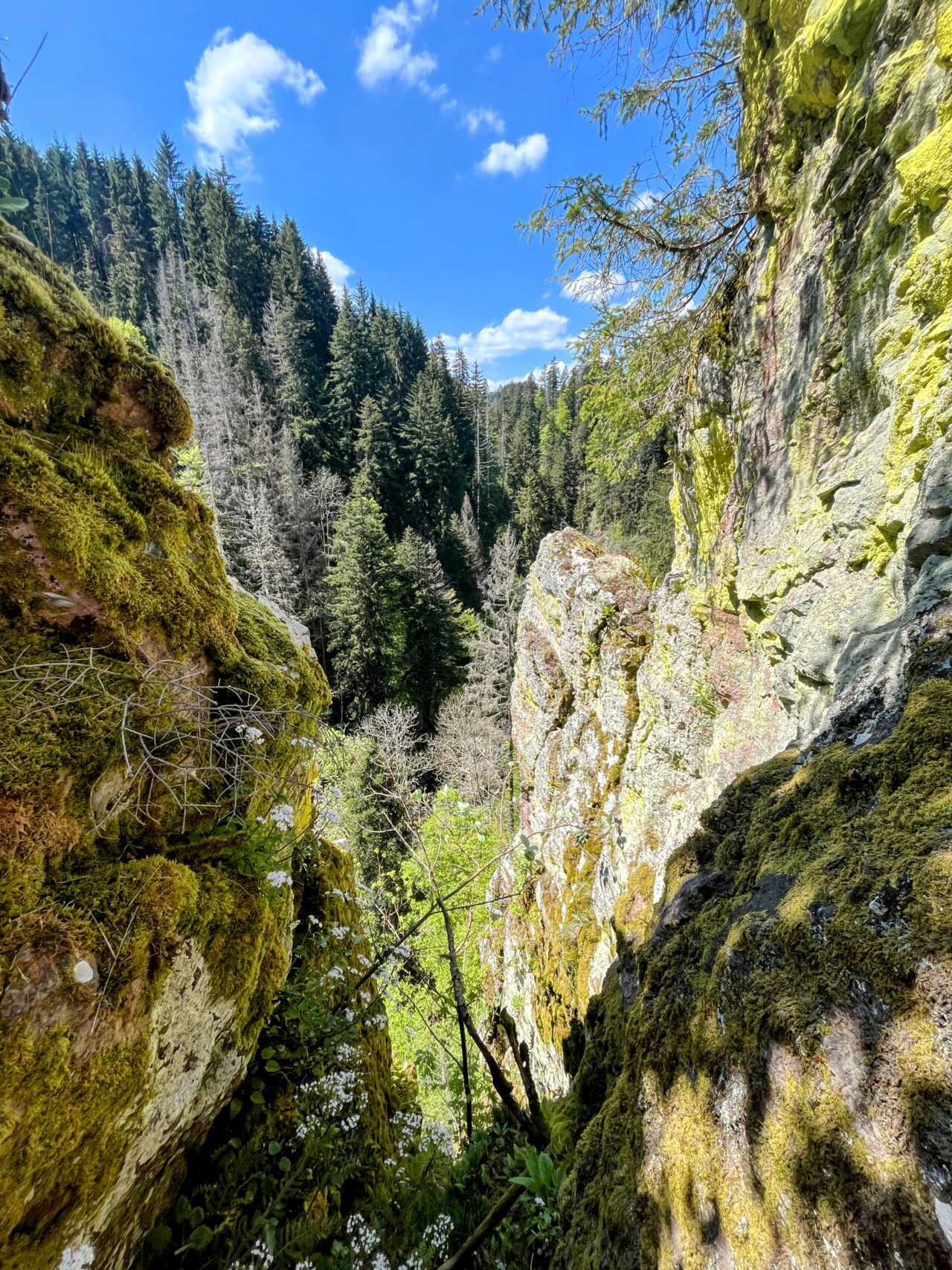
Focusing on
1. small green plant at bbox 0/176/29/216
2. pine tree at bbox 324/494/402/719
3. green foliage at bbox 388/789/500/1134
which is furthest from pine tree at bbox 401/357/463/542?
small green plant at bbox 0/176/29/216

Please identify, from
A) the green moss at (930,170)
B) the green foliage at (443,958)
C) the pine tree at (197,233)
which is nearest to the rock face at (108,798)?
the green foliage at (443,958)

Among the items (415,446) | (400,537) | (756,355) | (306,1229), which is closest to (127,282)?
(415,446)

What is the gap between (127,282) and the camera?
3984cm

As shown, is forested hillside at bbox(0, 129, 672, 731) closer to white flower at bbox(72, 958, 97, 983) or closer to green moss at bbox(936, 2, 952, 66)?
green moss at bbox(936, 2, 952, 66)

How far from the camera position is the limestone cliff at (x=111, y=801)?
1552mm

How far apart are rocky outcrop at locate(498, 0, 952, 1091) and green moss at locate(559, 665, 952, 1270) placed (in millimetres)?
408

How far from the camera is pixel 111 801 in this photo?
6.48ft

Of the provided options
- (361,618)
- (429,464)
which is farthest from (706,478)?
(429,464)

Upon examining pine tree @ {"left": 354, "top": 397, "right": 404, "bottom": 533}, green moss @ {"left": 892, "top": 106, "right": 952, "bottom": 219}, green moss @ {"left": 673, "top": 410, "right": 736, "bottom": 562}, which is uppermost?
pine tree @ {"left": 354, "top": 397, "right": 404, "bottom": 533}

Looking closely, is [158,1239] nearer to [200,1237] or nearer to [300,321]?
[200,1237]

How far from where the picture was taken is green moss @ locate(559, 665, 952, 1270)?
1.02 meters

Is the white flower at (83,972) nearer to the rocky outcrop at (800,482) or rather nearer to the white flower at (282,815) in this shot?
the white flower at (282,815)

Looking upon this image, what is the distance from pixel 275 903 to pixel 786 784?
268 cm

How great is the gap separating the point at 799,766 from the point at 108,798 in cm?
306
